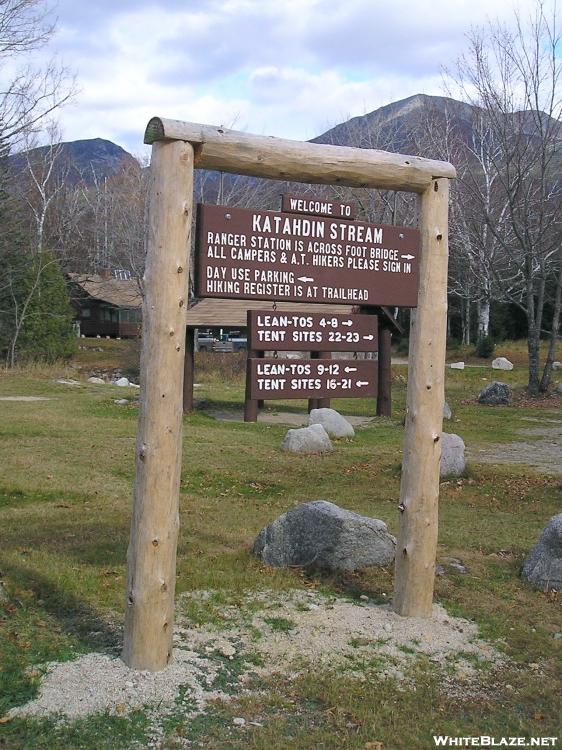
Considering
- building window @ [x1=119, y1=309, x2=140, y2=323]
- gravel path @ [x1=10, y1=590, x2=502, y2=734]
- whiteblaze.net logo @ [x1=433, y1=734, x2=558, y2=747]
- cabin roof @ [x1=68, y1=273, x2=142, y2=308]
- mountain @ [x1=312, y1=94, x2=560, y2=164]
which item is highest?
mountain @ [x1=312, y1=94, x2=560, y2=164]

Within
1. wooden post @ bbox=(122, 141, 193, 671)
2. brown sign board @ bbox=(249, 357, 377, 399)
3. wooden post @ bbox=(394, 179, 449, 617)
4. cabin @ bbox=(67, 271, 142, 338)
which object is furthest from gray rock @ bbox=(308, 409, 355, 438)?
cabin @ bbox=(67, 271, 142, 338)

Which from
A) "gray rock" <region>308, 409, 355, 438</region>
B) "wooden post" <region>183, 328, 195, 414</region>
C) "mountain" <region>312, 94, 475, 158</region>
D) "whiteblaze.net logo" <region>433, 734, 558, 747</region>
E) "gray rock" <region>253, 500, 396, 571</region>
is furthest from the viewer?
"mountain" <region>312, 94, 475, 158</region>

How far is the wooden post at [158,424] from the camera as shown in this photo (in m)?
4.66

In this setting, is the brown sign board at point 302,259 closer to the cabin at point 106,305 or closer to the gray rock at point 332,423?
the gray rock at point 332,423

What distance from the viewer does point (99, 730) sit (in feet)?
13.2

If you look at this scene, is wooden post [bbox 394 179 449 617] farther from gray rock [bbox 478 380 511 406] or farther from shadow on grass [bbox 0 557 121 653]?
gray rock [bbox 478 380 511 406]

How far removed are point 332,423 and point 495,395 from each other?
8272 millimetres

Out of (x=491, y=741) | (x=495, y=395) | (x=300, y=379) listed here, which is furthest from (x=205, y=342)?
(x=491, y=741)

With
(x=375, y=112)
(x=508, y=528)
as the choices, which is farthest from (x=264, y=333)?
(x=375, y=112)

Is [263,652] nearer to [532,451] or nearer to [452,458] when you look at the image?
[452,458]

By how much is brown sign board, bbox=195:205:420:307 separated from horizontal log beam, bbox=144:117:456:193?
26 centimetres

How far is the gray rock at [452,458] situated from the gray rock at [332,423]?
13.0 ft

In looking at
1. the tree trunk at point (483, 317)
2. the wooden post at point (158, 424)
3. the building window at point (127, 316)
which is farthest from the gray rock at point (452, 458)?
the building window at point (127, 316)

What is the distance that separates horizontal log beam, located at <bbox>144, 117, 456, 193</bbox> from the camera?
4828 mm
